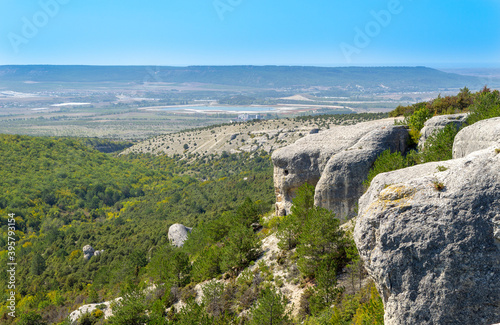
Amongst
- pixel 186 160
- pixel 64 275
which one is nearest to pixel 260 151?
pixel 186 160

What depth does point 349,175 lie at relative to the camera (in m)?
22.1

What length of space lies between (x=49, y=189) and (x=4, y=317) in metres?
53.1

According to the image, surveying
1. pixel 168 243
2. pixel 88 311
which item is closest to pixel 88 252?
pixel 168 243

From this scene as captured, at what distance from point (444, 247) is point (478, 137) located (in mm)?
6846

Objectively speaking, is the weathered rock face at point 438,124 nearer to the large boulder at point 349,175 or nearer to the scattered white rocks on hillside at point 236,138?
the large boulder at point 349,175

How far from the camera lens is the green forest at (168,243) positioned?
19.3 metres

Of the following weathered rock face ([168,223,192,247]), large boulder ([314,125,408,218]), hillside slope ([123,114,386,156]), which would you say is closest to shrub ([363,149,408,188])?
large boulder ([314,125,408,218])

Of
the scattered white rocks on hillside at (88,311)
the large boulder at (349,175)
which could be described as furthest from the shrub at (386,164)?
the scattered white rocks on hillside at (88,311)

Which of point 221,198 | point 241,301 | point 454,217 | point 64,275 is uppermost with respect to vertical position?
point 454,217

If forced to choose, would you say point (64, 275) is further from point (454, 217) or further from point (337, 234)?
point (454, 217)

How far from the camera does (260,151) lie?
4653 inches

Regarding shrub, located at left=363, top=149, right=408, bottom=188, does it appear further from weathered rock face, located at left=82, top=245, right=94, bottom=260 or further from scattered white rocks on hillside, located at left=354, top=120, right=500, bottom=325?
weathered rock face, located at left=82, top=245, right=94, bottom=260

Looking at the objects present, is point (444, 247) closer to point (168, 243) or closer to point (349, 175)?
point (349, 175)

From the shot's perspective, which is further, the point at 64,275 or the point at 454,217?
the point at 64,275
